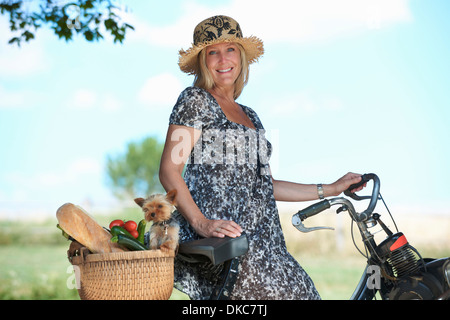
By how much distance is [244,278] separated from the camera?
227 centimetres

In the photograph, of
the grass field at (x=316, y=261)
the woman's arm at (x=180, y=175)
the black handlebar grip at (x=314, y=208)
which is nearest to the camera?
the woman's arm at (x=180, y=175)

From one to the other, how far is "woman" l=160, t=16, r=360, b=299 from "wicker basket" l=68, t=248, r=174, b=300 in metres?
0.30

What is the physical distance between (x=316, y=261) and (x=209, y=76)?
8670 millimetres

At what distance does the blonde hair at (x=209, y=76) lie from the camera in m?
2.61

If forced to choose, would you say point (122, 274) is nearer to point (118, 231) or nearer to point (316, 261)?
point (118, 231)

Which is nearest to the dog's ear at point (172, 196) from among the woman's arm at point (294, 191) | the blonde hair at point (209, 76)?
the blonde hair at point (209, 76)

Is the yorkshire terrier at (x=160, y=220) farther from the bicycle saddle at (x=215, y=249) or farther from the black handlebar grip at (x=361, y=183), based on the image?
the black handlebar grip at (x=361, y=183)

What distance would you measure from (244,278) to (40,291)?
7.92 metres

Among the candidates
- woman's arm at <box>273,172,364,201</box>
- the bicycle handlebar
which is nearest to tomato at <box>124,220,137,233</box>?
the bicycle handlebar

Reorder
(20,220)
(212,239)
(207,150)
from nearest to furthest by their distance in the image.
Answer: (212,239) → (207,150) → (20,220)

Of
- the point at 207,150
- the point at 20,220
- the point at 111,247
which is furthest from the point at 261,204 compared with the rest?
the point at 20,220

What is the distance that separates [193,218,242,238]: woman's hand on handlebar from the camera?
2.04 m

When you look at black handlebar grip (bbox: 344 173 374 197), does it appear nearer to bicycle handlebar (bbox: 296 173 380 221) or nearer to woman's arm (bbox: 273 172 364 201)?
bicycle handlebar (bbox: 296 173 380 221)
